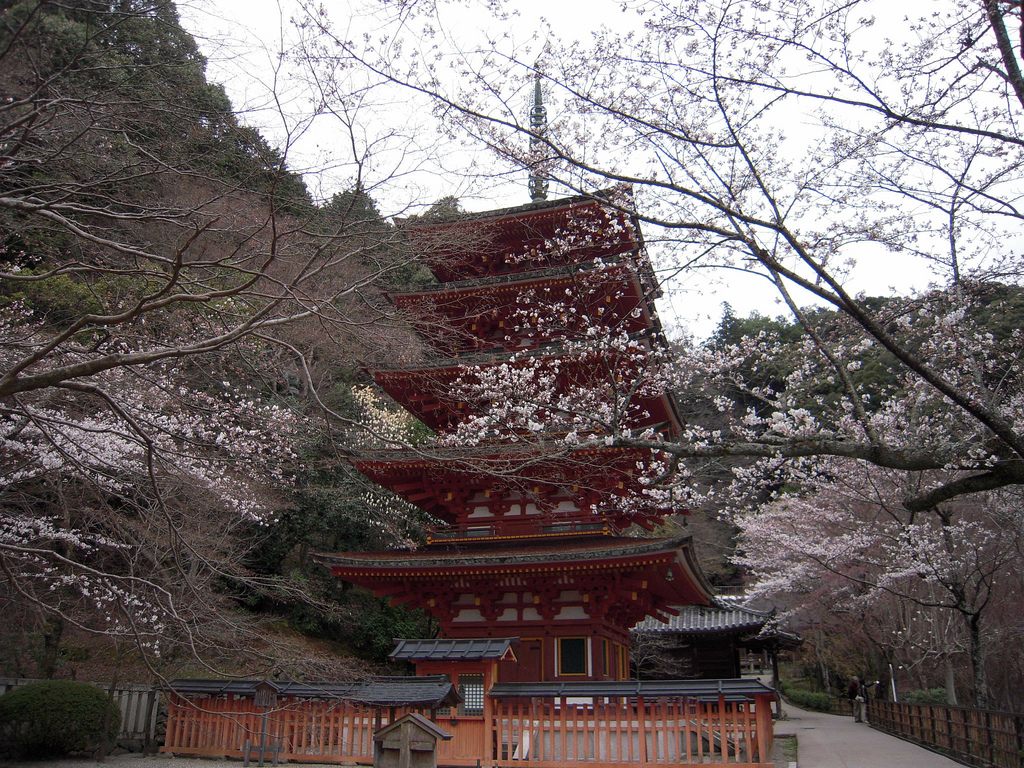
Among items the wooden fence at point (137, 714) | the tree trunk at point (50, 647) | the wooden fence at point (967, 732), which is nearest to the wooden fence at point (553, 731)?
the wooden fence at point (137, 714)

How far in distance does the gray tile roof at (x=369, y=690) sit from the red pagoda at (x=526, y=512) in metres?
0.72

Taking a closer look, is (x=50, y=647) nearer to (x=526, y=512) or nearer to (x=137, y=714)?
(x=137, y=714)

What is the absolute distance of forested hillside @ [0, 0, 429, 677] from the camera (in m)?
5.47

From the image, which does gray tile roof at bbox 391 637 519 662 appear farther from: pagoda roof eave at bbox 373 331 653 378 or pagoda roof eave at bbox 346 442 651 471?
pagoda roof eave at bbox 373 331 653 378

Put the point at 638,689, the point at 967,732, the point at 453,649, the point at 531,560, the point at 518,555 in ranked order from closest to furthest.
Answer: the point at 638,689
the point at 453,649
the point at 531,560
the point at 518,555
the point at 967,732

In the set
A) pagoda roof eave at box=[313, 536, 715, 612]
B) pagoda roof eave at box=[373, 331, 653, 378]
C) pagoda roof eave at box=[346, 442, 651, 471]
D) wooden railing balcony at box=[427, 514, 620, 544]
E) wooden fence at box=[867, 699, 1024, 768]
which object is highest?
pagoda roof eave at box=[373, 331, 653, 378]

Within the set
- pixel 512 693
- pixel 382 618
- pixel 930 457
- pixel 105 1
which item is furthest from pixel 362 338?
pixel 382 618

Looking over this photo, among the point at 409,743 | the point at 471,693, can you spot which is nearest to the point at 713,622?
the point at 471,693

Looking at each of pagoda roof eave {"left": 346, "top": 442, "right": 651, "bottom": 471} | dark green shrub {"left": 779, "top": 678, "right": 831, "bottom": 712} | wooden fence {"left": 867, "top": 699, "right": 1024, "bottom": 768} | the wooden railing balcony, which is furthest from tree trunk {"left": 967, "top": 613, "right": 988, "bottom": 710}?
dark green shrub {"left": 779, "top": 678, "right": 831, "bottom": 712}

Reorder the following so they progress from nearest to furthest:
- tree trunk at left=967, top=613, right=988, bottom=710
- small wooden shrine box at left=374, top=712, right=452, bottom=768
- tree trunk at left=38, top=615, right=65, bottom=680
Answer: small wooden shrine box at left=374, top=712, right=452, bottom=768 < tree trunk at left=967, top=613, right=988, bottom=710 < tree trunk at left=38, top=615, right=65, bottom=680

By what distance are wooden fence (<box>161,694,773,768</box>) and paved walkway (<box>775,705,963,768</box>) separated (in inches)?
121

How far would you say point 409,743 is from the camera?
20.4 ft

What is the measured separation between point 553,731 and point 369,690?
2.72 meters

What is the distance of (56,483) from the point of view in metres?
11.5
